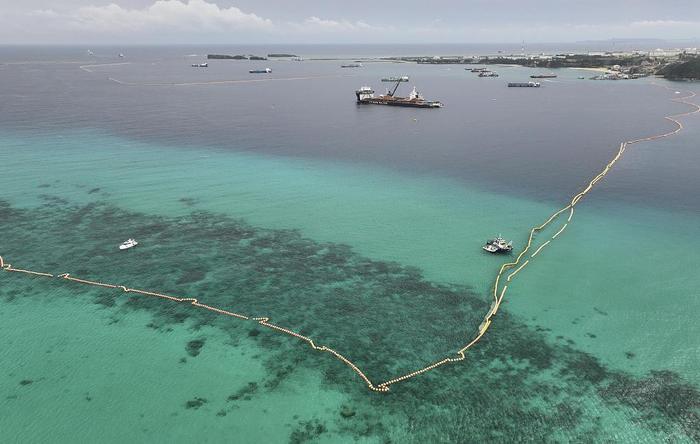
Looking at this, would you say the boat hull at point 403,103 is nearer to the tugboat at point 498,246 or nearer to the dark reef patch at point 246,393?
the tugboat at point 498,246

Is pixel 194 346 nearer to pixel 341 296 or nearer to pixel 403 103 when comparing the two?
pixel 341 296

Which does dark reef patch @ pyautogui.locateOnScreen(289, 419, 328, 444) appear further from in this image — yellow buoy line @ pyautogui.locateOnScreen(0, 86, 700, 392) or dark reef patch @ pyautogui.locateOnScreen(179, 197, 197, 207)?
dark reef patch @ pyautogui.locateOnScreen(179, 197, 197, 207)

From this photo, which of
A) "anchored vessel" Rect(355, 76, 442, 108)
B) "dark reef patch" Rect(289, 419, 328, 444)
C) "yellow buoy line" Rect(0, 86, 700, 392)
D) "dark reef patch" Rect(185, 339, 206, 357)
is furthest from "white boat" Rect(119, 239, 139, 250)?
"anchored vessel" Rect(355, 76, 442, 108)

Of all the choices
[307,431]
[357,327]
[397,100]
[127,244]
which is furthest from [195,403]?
[397,100]

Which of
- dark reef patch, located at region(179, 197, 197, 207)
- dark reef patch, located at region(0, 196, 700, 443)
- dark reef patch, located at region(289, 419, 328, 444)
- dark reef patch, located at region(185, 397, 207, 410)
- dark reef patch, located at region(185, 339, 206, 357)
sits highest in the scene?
dark reef patch, located at region(179, 197, 197, 207)

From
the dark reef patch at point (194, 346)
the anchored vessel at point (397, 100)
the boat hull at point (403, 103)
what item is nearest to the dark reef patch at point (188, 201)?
the dark reef patch at point (194, 346)

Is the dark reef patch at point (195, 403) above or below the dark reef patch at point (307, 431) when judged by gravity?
above

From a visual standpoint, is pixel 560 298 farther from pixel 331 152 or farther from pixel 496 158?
pixel 331 152
